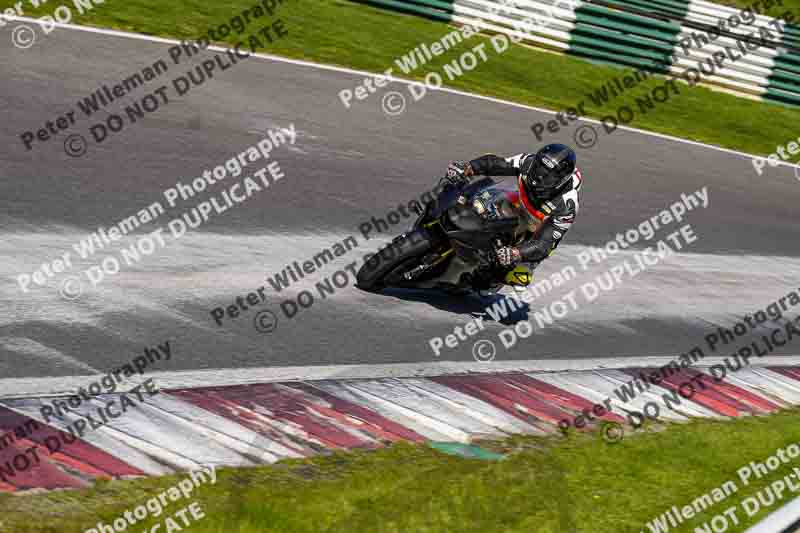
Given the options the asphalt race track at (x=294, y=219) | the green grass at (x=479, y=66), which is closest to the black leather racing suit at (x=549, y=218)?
the asphalt race track at (x=294, y=219)

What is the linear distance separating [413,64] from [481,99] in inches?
61.6

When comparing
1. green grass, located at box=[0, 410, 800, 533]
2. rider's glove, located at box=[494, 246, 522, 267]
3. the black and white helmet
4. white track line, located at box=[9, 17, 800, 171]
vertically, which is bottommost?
green grass, located at box=[0, 410, 800, 533]

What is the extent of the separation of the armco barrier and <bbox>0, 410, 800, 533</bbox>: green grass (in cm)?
1352

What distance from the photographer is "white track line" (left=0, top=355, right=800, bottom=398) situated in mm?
6375

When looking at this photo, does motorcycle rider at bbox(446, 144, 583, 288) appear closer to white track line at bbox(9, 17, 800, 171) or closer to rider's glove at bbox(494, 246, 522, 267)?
rider's glove at bbox(494, 246, 522, 267)

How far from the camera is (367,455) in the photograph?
6.40 meters

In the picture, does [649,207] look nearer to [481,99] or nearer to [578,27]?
[481,99]

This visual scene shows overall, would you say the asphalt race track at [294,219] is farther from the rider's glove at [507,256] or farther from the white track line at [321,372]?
the rider's glove at [507,256]

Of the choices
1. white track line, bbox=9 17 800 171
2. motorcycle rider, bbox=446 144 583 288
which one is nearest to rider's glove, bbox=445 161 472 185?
motorcycle rider, bbox=446 144 583 288

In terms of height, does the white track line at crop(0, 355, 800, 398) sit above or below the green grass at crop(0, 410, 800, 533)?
above

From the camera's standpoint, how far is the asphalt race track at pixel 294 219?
7703 mm

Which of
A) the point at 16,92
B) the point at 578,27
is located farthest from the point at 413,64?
the point at 16,92

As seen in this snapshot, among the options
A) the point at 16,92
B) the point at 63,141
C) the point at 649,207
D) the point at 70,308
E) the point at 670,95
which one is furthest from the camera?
the point at 670,95

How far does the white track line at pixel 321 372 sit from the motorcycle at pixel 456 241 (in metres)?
0.87
